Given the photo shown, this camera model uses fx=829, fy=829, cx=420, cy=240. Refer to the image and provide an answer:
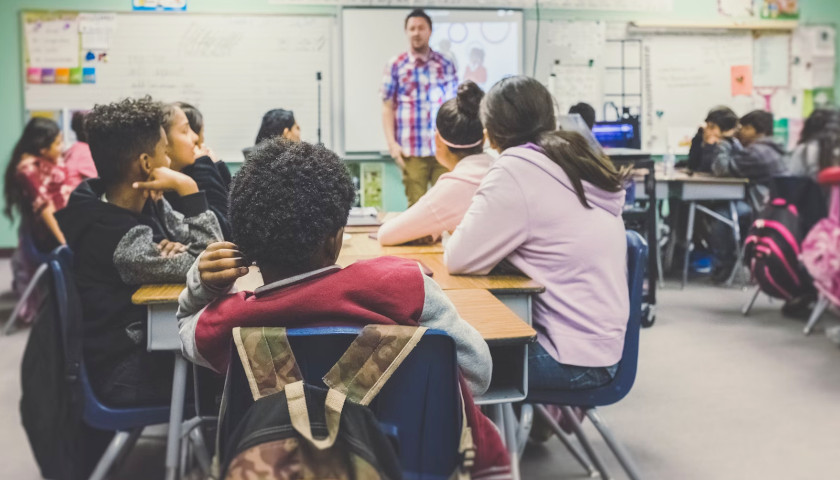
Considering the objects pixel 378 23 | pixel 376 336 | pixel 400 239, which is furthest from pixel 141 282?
pixel 378 23

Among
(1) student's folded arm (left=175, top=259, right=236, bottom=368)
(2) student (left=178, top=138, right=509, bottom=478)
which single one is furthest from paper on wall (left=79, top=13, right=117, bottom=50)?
(2) student (left=178, top=138, right=509, bottom=478)

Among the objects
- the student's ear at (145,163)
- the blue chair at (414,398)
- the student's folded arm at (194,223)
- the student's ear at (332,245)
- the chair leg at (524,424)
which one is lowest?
the chair leg at (524,424)

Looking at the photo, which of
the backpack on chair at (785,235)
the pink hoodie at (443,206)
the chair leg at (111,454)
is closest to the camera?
the chair leg at (111,454)

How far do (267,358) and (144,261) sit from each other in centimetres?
97

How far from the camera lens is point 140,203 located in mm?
2061

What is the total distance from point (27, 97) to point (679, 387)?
17.3 feet

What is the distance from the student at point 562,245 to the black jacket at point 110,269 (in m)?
0.73

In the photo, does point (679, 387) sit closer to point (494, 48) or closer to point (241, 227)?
point (241, 227)

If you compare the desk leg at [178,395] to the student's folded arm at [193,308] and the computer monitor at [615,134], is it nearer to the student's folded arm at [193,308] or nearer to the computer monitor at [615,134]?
the student's folded arm at [193,308]

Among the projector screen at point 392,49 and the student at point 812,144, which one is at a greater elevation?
the projector screen at point 392,49

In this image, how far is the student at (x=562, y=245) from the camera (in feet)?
6.54

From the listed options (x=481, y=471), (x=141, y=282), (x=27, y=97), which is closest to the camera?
(x=481, y=471)

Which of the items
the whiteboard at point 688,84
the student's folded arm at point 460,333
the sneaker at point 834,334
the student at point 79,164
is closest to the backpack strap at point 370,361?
the student's folded arm at point 460,333

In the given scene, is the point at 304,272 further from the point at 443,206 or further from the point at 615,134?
the point at 615,134
